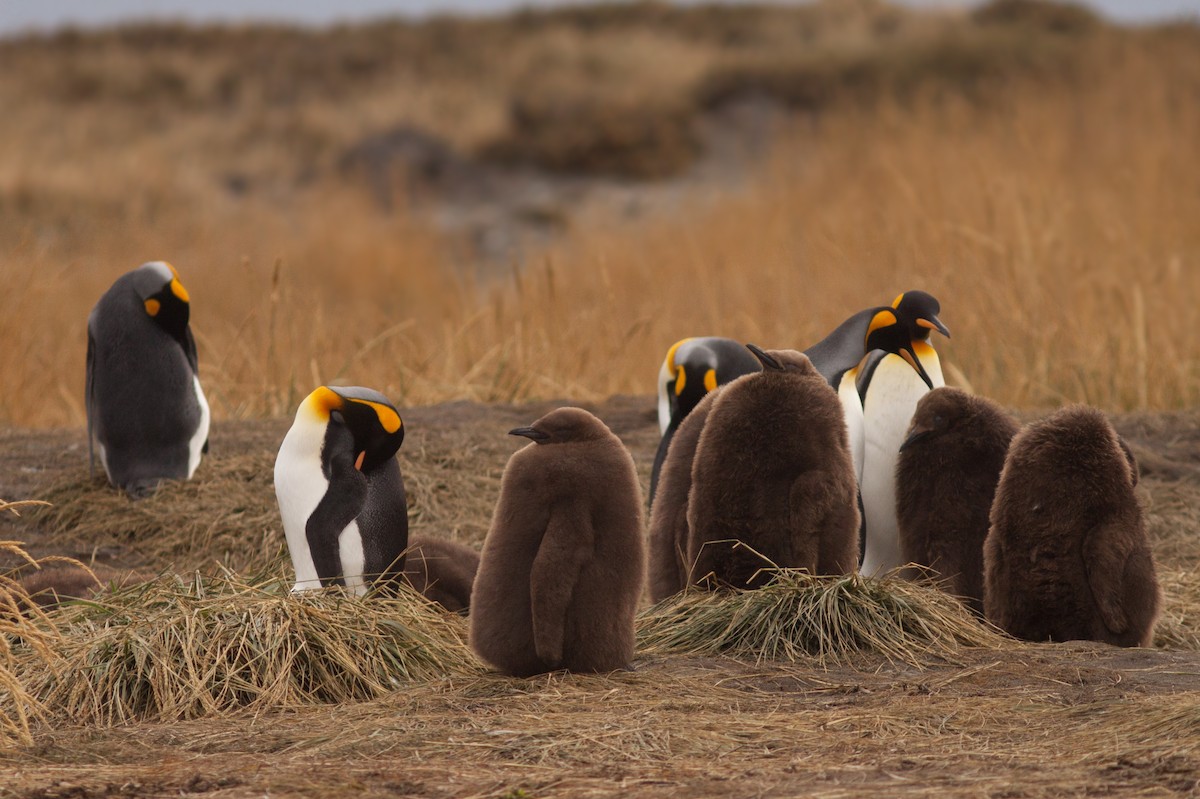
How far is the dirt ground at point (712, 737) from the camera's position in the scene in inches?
119

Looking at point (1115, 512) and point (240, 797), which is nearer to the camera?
point (240, 797)

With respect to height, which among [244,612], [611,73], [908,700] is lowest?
[908,700]

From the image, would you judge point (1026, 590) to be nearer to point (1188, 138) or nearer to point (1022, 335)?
point (1022, 335)

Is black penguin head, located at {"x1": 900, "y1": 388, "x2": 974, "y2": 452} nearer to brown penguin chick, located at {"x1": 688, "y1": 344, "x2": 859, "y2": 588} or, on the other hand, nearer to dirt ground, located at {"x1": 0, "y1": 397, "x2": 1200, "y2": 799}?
brown penguin chick, located at {"x1": 688, "y1": 344, "x2": 859, "y2": 588}

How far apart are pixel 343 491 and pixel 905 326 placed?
8.29 ft

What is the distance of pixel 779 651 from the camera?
4.51 metres

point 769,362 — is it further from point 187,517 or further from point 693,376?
point 187,517

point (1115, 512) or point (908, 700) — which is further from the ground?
point (1115, 512)

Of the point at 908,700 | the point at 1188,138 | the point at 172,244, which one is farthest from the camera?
the point at 1188,138

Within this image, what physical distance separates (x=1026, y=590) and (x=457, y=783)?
2393 mm

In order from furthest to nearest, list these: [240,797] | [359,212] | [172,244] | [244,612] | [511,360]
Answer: [359,212] < [172,244] < [511,360] < [244,612] < [240,797]

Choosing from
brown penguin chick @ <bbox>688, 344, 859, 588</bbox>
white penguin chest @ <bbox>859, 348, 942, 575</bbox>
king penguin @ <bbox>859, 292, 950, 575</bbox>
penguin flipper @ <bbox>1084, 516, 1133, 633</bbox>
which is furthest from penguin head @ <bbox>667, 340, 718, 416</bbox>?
penguin flipper @ <bbox>1084, 516, 1133, 633</bbox>

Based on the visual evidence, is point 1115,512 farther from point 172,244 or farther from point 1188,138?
point 1188,138

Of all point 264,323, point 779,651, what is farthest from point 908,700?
point 264,323
